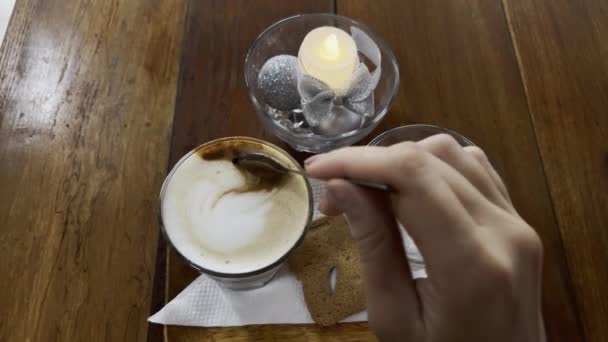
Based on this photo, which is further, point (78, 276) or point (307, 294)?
point (78, 276)

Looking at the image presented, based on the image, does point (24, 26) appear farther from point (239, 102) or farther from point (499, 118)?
point (499, 118)

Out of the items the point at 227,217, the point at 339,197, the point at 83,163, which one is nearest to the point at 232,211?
the point at 227,217

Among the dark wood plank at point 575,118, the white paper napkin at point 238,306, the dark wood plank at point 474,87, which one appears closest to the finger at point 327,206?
the white paper napkin at point 238,306

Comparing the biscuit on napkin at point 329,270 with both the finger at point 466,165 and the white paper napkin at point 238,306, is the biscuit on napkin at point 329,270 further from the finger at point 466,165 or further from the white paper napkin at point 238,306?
the finger at point 466,165

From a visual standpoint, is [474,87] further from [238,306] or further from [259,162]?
[238,306]

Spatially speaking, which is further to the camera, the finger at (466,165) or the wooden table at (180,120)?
the wooden table at (180,120)

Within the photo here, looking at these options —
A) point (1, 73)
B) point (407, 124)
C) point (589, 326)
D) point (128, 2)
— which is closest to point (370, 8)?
point (407, 124)

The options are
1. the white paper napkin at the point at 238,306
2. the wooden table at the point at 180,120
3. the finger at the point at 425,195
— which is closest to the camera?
the finger at the point at 425,195
